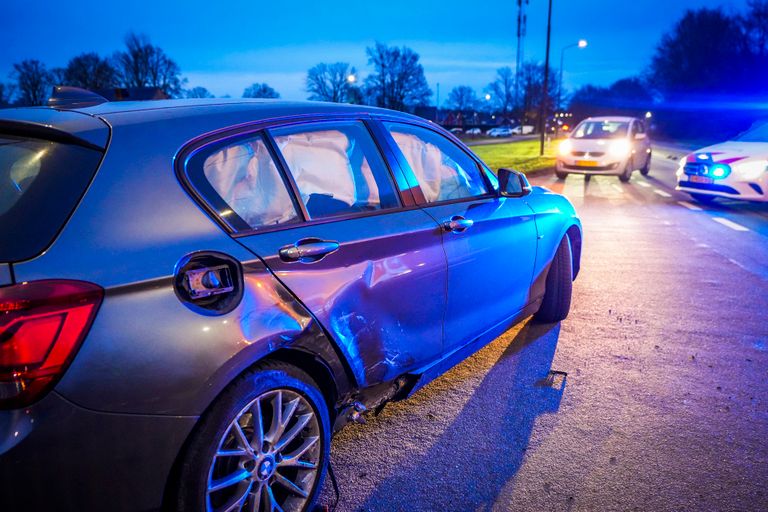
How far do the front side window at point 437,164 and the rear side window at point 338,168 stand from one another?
294 mm

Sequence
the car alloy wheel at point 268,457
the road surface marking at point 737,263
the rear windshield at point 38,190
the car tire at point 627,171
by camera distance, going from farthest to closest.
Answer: the car tire at point 627,171 → the road surface marking at point 737,263 → the car alloy wheel at point 268,457 → the rear windshield at point 38,190

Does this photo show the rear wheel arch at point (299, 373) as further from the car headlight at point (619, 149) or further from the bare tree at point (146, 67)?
the bare tree at point (146, 67)

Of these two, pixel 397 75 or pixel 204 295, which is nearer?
pixel 204 295

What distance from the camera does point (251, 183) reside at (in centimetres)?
234

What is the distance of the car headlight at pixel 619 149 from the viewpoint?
50.0ft

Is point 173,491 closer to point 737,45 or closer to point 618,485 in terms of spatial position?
point 618,485

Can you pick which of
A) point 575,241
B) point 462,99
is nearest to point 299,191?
point 575,241

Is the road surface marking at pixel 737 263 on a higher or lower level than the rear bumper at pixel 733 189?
lower

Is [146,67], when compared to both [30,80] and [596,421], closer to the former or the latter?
[30,80]

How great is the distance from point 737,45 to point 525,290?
2674 inches

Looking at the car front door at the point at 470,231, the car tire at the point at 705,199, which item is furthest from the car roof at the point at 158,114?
the car tire at the point at 705,199

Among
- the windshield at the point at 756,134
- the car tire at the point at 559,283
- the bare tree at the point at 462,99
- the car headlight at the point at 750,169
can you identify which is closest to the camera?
the car tire at the point at 559,283

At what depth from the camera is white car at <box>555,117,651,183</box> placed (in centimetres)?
1529

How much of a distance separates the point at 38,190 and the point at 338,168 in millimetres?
1389
